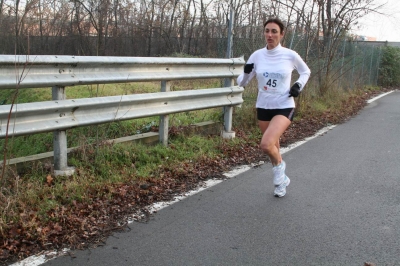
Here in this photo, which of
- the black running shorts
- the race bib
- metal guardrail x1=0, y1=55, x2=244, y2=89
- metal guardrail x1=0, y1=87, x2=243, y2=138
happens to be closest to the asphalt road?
the black running shorts

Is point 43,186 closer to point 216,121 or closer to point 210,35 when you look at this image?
point 216,121

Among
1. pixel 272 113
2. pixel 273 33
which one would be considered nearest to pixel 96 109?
pixel 272 113

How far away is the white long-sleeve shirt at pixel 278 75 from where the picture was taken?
15.8 ft

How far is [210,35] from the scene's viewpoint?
931 inches

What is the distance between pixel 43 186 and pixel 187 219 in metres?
1.43

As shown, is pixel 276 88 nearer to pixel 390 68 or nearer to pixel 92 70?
pixel 92 70

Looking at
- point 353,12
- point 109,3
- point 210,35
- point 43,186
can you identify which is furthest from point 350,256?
point 109,3

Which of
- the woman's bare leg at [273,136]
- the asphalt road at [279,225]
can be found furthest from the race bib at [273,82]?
the asphalt road at [279,225]

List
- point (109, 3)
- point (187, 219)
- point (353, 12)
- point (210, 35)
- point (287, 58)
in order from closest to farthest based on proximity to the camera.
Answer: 1. point (187, 219)
2. point (287, 58)
3. point (353, 12)
4. point (210, 35)
5. point (109, 3)

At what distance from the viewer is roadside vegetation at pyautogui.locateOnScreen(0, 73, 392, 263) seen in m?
3.48

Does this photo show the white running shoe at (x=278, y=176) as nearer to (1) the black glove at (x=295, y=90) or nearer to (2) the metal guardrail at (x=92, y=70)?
(1) the black glove at (x=295, y=90)

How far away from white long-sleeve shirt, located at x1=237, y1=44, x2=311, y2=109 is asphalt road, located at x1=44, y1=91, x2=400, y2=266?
1020 millimetres

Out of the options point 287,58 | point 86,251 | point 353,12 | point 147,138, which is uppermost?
point 353,12

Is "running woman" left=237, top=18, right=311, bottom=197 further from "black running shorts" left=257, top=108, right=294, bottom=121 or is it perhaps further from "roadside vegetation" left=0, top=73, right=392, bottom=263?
"roadside vegetation" left=0, top=73, right=392, bottom=263
